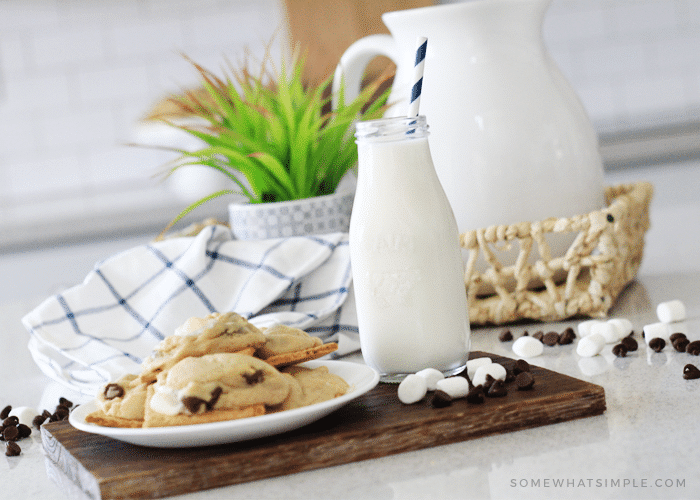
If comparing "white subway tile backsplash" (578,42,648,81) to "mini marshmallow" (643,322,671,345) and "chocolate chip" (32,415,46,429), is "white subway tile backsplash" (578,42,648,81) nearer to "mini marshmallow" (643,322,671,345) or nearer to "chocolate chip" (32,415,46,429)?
"mini marshmallow" (643,322,671,345)

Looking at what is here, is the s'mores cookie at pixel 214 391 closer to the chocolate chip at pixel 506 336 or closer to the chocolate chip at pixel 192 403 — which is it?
the chocolate chip at pixel 192 403

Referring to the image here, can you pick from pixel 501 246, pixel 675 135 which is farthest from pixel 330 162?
pixel 675 135

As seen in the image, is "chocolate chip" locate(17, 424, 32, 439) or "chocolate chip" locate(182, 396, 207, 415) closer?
"chocolate chip" locate(182, 396, 207, 415)

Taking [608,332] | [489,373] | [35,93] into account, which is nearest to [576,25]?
[35,93]

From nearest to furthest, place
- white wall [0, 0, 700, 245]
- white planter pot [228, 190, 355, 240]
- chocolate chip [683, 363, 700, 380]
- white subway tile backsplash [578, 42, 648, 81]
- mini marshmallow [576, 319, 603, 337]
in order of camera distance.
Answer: chocolate chip [683, 363, 700, 380] → mini marshmallow [576, 319, 603, 337] → white planter pot [228, 190, 355, 240] → white wall [0, 0, 700, 245] → white subway tile backsplash [578, 42, 648, 81]

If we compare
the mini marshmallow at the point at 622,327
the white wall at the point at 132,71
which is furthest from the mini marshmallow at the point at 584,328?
the white wall at the point at 132,71

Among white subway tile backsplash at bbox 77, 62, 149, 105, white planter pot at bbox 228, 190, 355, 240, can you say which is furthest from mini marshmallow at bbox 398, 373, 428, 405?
white subway tile backsplash at bbox 77, 62, 149, 105

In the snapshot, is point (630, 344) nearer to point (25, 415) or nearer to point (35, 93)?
point (25, 415)
